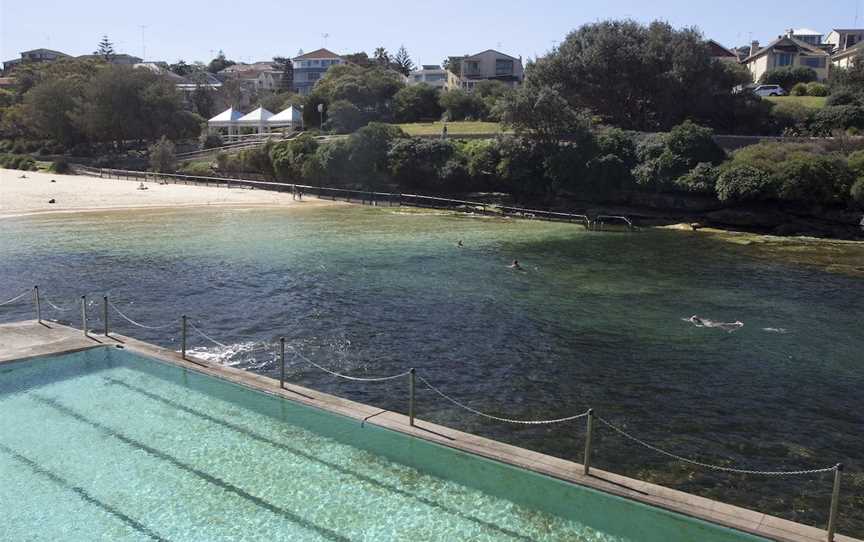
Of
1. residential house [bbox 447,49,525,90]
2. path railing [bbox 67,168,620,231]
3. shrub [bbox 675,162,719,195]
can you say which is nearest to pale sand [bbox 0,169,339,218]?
path railing [bbox 67,168,620,231]

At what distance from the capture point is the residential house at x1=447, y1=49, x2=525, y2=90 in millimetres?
135250

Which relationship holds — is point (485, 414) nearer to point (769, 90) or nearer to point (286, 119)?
point (286, 119)

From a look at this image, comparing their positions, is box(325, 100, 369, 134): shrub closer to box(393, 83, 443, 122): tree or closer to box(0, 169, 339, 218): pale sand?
box(393, 83, 443, 122): tree

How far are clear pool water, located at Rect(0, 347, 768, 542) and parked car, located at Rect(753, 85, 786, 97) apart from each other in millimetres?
86045

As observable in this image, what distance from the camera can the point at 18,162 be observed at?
9819cm

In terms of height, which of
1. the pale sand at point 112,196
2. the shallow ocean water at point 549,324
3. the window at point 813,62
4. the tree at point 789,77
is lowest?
the shallow ocean water at point 549,324

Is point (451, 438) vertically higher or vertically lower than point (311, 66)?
lower

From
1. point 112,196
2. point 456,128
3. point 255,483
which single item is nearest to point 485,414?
point 255,483

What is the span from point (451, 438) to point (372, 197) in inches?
2237

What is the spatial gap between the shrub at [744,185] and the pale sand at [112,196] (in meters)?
36.8

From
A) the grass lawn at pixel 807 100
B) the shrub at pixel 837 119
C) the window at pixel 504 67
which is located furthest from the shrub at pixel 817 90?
the window at pixel 504 67

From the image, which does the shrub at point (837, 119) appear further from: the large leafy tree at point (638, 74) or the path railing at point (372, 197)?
the path railing at point (372, 197)

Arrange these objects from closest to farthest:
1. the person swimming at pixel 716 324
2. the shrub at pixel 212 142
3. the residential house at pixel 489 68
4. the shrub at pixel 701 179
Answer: the person swimming at pixel 716 324 < the shrub at pixel 701 179 < the shrub at pixel 212 142 < the residential house at pixel 489 68

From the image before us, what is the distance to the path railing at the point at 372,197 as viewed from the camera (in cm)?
5916
